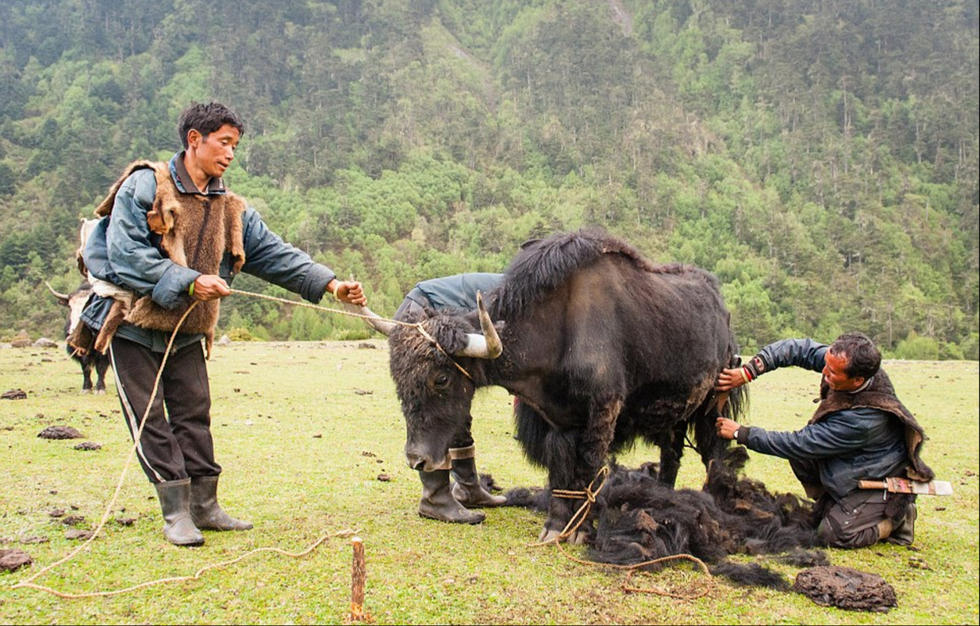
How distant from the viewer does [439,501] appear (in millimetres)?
5355

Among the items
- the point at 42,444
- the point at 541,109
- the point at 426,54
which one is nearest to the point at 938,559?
the point at 42,444

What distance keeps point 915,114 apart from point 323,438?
10980 centimetres

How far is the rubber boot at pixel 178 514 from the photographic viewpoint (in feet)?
14.3

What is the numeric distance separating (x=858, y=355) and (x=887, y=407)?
410 millimetres

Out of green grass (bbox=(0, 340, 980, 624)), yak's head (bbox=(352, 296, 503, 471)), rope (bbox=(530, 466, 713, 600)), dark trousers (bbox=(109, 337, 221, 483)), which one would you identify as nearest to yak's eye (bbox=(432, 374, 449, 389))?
yak's head (bbox=(352, 296, 503, 471))

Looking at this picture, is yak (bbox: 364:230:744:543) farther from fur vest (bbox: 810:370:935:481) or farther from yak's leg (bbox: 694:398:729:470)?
fur vest (bbox: 810:370:935:481)

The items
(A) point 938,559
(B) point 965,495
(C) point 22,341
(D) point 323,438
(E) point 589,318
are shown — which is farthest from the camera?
(C) point 22,341

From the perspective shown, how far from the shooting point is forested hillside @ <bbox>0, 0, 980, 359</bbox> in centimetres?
6394

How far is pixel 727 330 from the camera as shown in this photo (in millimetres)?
6711

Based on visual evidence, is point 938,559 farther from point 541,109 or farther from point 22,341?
point 541,109

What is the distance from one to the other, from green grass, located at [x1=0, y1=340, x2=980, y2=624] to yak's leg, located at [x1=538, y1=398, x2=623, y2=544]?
0.29m

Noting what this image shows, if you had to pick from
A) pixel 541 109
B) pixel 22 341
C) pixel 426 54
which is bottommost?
pixel 22 341

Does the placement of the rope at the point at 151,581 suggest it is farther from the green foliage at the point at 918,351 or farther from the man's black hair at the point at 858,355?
the green foliage at the point at 918,351

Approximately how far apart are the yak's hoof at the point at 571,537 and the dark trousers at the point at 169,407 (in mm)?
2151
